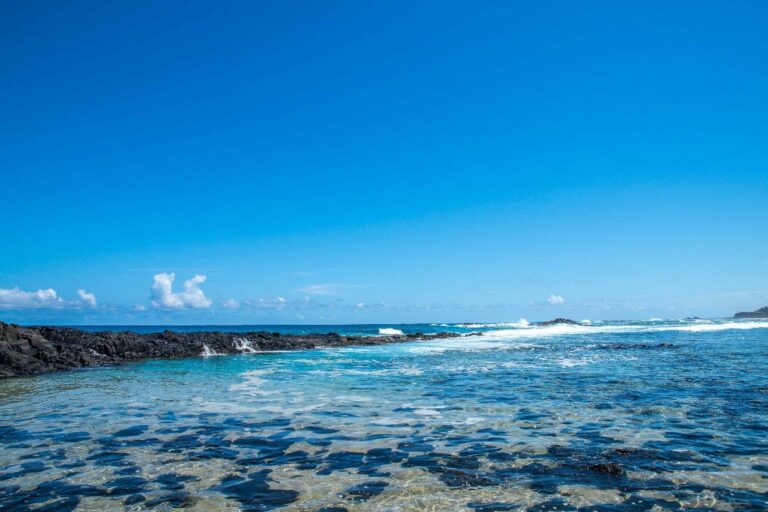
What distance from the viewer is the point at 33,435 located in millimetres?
11688

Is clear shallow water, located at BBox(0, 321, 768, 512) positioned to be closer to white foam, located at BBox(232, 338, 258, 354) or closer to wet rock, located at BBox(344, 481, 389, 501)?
wet rock, located at BBox(344, 481, 389, 501)

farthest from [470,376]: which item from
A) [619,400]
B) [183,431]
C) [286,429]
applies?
[183,431]

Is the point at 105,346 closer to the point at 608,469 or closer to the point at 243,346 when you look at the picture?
the point at 243,346

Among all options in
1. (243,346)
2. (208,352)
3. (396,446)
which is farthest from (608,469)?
(243,346)

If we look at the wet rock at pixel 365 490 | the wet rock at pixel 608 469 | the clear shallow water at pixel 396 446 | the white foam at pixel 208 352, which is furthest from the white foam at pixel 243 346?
the wet rock at pixel 608 469

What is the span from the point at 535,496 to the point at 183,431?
8734 millimetres

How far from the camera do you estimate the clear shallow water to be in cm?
751

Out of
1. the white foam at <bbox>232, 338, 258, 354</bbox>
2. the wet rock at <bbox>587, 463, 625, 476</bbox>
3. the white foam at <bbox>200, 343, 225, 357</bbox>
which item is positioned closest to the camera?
the wet rock at <bbox>587, 463, 625, 476</bbox>

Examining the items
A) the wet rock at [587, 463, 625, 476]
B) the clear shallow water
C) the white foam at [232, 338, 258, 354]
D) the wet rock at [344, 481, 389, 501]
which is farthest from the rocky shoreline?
the wet rock at [587, 463, 625, 476]

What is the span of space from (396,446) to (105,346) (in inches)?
1280

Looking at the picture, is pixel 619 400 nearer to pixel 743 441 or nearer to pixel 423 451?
pixel 743 441

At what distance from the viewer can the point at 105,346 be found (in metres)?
35.3

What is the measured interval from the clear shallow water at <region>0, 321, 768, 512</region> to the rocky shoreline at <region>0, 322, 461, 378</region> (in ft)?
28.4

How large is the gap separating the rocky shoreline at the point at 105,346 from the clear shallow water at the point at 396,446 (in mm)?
8642
